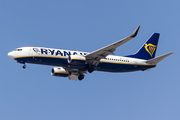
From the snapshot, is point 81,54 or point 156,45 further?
point 156,45

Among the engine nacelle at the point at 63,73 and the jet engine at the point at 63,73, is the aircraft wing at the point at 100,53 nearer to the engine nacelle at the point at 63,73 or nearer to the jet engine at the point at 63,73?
the jet engine at the point at 63,73

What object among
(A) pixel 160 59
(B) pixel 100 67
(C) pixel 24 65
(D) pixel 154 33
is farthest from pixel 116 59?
(C) pixel 24 65

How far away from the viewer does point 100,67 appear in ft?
166

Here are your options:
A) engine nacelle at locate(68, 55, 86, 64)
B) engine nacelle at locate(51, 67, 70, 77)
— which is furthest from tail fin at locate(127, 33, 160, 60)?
engine nacelle at locate(51, 67, 70, 77)

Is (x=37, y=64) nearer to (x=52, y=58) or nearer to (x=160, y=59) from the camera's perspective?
(x=52, y=58)

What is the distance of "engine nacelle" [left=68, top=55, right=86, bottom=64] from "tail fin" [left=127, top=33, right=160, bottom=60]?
10511 mm

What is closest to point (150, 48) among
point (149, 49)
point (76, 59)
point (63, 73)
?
point (149, 49)

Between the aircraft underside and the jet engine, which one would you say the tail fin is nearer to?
the aircraft underside

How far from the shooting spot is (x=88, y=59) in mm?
48844

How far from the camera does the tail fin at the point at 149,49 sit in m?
55.2

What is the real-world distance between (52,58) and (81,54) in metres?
5.00

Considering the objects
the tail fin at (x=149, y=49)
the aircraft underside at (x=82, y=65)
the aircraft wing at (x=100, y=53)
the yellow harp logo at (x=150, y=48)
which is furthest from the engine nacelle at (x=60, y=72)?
the yellow harp logo at (x=150, y=48)

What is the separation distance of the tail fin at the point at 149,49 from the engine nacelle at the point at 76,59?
34.5 feet

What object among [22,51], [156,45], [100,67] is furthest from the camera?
[156,45]
